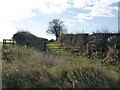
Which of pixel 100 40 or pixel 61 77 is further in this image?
pixel 100 40

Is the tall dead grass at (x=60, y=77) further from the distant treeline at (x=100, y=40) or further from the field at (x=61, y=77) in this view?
the distant treeline at (x=100, y=40)

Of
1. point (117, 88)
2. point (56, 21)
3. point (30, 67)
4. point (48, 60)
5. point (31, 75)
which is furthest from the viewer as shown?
point (56, 21)

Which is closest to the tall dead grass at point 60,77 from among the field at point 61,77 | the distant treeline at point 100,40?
the field at point 61,77

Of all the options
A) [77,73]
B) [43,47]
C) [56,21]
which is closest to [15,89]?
[77,73]

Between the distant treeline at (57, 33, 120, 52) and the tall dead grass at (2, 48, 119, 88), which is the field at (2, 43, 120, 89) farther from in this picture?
the distant treeline at (57, 33, 120, 52)

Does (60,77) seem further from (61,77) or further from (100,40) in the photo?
(100,40)

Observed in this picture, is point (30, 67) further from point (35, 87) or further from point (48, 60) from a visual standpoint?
point (48, 60)

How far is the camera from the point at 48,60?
13.4m

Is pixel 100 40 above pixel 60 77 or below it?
above

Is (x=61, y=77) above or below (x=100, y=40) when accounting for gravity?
below

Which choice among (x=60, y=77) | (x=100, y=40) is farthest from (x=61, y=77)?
(x=100, y=40)

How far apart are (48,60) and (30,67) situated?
8.15 ft

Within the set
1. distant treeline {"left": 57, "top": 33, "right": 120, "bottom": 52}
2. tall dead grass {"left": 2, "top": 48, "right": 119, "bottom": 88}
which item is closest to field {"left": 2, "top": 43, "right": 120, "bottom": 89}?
tall dead grass {"left": 2, "top": 48, "right": 119, "bottom": 88}

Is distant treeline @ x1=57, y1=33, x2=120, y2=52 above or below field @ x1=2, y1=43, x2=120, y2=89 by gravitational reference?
above
